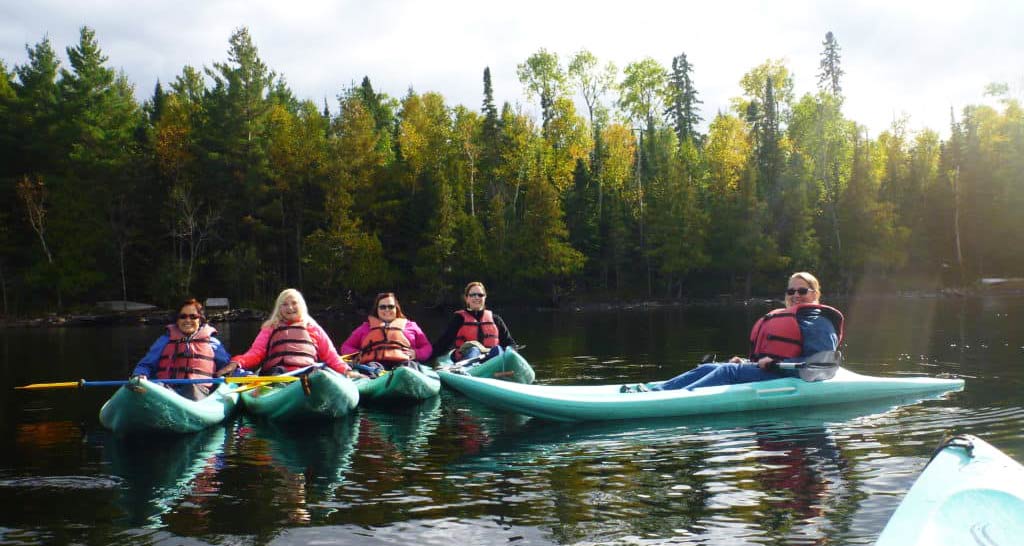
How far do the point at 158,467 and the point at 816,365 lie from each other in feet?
21.2

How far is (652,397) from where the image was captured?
8125mm

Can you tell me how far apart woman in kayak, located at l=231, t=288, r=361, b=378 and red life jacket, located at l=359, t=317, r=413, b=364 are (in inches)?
39.3

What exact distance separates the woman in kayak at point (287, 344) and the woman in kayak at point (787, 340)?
11.8 ft

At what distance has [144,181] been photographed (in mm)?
36688

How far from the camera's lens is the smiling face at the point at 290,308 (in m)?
9.31

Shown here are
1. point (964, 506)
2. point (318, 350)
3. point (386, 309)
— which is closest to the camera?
point (964, 506)

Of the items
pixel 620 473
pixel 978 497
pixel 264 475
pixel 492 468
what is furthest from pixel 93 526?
pixel 978 497

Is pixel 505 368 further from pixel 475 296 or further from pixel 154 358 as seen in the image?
pixel 154 358

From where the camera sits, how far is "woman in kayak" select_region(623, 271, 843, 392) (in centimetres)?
848

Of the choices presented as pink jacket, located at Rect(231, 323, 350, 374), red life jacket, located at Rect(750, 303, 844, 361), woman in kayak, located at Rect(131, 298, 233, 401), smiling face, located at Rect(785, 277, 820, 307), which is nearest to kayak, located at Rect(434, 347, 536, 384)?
pink jacket, located at Rect(231, 323, 350, 374)

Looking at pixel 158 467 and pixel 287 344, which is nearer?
pixel 158 467

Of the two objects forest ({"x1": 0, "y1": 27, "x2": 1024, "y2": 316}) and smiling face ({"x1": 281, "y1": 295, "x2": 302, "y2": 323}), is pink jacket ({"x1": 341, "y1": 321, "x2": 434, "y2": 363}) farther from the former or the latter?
forest ({"x1": 0, "y1": 27, "x2": 1024, "y2": 316})

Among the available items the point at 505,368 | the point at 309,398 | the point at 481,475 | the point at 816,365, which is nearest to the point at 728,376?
the point at 816,365

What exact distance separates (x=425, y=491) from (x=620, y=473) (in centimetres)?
149
